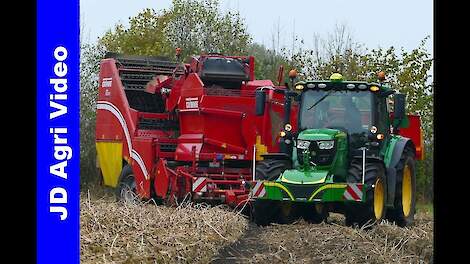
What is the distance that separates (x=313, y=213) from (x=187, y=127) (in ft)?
11.8

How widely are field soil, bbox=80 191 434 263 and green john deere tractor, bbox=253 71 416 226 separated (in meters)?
0.42

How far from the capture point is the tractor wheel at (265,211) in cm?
1202

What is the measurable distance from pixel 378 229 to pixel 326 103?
6.71ft

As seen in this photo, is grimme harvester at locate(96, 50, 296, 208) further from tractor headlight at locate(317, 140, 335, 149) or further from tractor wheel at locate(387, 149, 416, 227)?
tractor wheel at locate(387, 149, 416, 227)

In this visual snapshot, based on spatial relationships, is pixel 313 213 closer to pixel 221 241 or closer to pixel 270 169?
pixel 270 169

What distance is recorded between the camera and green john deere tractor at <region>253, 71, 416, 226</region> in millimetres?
11336

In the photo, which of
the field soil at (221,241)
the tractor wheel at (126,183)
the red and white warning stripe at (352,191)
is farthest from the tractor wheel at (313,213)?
the tractor wheel at (126,183)

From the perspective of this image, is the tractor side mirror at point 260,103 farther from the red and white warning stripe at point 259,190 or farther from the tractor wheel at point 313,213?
the tractor wheel at point 313,213

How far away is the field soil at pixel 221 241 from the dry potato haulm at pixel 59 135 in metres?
2.00

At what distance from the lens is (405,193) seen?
1343 cm

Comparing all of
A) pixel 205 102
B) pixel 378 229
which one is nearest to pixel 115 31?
pixel 205 102

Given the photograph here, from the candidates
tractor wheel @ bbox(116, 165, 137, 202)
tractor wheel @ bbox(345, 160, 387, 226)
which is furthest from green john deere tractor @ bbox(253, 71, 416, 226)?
tractor wheel @ bbox(116, 165, 137, 202)

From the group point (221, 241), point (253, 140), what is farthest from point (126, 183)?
point (221, 241)
